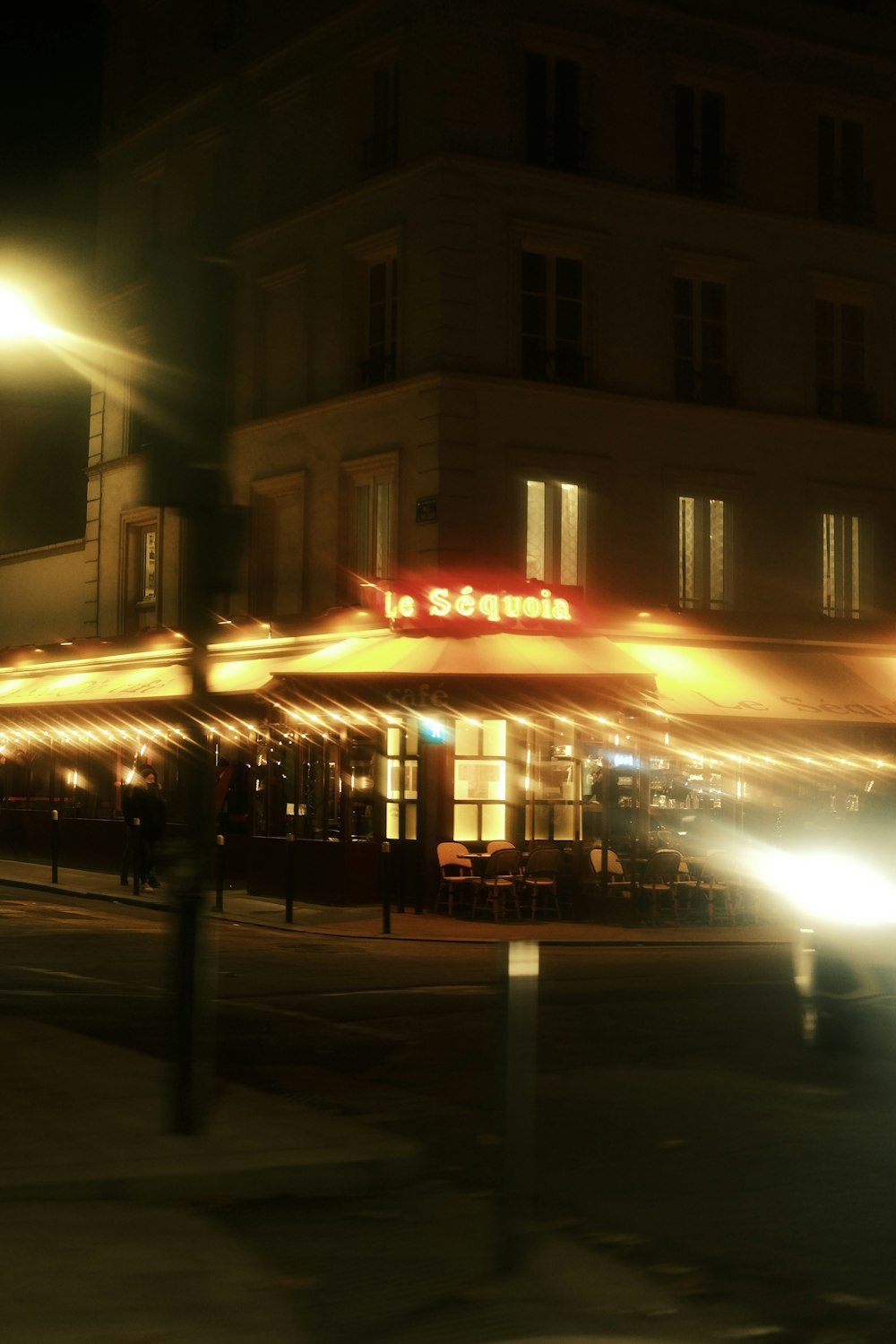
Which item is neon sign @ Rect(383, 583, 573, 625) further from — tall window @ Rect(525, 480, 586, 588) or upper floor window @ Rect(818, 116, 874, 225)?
upper floor window @ Rect(818, 116, 874, 225)

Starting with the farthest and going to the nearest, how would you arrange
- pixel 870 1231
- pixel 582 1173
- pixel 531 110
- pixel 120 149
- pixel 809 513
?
pixel 120 149 → pixel 809 513 → pixel 531 110 → pixel 582 1173 → pixel 870 1231

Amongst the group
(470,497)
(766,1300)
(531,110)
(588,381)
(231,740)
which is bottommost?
(766,1300)

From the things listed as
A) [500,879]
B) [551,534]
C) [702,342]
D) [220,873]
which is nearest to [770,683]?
[551,534]

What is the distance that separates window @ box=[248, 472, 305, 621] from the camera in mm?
27391

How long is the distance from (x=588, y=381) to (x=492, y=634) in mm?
4588

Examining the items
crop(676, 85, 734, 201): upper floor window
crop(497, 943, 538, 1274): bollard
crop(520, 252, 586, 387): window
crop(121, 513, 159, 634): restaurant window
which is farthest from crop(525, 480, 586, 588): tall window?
crop(497, 943, 538, 1274): bollard

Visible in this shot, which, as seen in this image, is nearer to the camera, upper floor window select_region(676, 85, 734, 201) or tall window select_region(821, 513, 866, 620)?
upper floor window select_region(676, 85, 734, 201)

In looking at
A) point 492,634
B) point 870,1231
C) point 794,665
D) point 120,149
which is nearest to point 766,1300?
point 870,1231

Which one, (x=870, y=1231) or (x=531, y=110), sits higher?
(x=531, y=110)

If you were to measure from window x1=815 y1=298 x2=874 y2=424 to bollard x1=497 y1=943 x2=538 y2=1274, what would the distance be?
23.2 meters

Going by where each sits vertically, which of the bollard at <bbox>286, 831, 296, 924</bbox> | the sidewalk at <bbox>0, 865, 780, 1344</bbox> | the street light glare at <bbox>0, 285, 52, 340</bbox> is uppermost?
the street light glare at <bbox>0, 285, 52, 340</bbox>

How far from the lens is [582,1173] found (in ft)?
24.7

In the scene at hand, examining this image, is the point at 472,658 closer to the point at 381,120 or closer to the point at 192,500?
the point at 381,120

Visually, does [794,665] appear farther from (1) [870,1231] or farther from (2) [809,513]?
(1) [870,1231]
